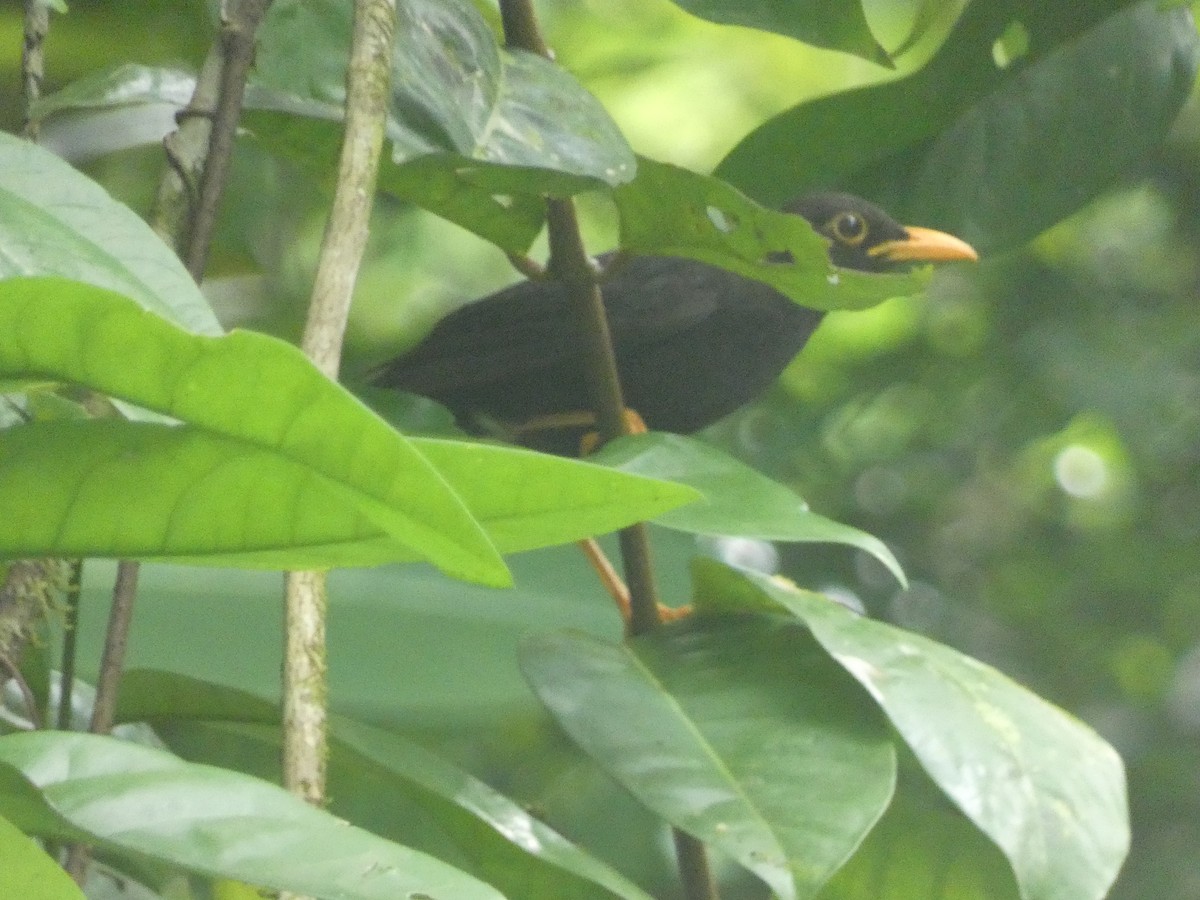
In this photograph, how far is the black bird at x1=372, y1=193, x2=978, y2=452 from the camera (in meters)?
4.06

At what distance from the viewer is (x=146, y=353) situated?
3.41 ft

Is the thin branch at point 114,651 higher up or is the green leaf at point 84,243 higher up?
the green leaf at point 84,243

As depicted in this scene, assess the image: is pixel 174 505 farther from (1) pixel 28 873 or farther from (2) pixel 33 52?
(2) pixel 33 52

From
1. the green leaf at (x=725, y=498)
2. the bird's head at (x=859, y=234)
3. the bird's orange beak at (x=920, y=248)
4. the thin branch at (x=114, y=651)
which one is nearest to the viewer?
the thin branch at (x=114, y=651)

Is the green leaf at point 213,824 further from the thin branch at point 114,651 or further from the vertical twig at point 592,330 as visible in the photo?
the vertical twig at point 592,330

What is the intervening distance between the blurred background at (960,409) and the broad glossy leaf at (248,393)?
2.82 meters

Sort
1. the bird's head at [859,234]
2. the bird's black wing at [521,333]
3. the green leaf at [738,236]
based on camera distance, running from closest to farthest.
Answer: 1. the green leaf at [738,236]
2. the bird's black wing at [521,333]
3. the bird's head at [859,234]

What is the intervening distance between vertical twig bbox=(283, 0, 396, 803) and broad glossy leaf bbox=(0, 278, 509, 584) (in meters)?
0.13

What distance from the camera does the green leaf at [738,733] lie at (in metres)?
1.51

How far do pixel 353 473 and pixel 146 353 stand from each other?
0.16 m

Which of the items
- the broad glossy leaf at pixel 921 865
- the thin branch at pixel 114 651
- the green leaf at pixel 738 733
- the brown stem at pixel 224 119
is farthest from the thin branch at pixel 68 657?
the broad glossy leaf at pixel 921 865

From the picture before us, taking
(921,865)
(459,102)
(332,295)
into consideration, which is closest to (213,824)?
(332,295)

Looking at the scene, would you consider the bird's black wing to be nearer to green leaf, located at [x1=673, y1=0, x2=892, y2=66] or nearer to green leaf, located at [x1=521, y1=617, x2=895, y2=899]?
green leaf, located at [x1=673, y1=0, x2=892, y2=66]

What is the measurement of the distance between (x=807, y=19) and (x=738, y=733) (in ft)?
3.29
